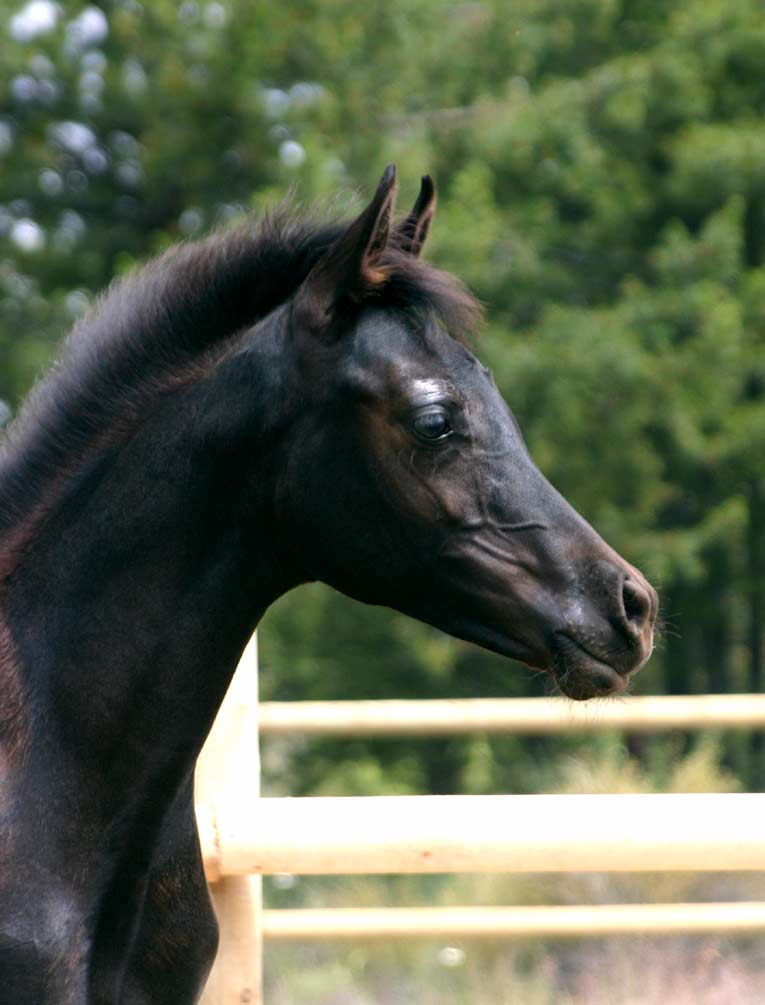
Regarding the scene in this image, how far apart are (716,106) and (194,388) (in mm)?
10872

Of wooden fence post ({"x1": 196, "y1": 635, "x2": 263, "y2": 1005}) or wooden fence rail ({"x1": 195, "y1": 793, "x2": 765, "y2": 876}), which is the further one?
wooden fence post ({"x1": 196, "y1": 635, "x2": 263, "y2": 1005})

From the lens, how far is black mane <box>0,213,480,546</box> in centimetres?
242

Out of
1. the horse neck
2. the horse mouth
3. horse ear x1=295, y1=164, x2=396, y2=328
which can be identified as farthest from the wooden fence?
horse ear x1=295, y1=164, x2=396, y2=328

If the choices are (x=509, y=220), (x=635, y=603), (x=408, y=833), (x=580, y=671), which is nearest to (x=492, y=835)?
(x=408, y=833)

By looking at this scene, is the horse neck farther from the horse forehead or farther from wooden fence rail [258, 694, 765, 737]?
wooden fence rail [258, 694, 765, 737]

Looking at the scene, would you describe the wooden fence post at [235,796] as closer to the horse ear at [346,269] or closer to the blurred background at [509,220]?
the horse ear at [346,269]

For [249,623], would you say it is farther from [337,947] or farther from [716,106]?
[716,106]

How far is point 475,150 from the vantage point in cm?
1213

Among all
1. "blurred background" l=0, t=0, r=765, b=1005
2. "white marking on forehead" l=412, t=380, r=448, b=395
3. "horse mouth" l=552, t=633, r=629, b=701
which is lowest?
"horse mouth" l=552, t=633, r=629, b=701

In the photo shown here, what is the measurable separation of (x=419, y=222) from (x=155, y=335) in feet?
1.82

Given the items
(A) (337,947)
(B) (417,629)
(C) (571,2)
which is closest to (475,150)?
(C) (571,2)

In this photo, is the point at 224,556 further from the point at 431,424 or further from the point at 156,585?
the point at 431,424

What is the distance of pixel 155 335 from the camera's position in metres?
2.46

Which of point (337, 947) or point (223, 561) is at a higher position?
point (223, 561)
